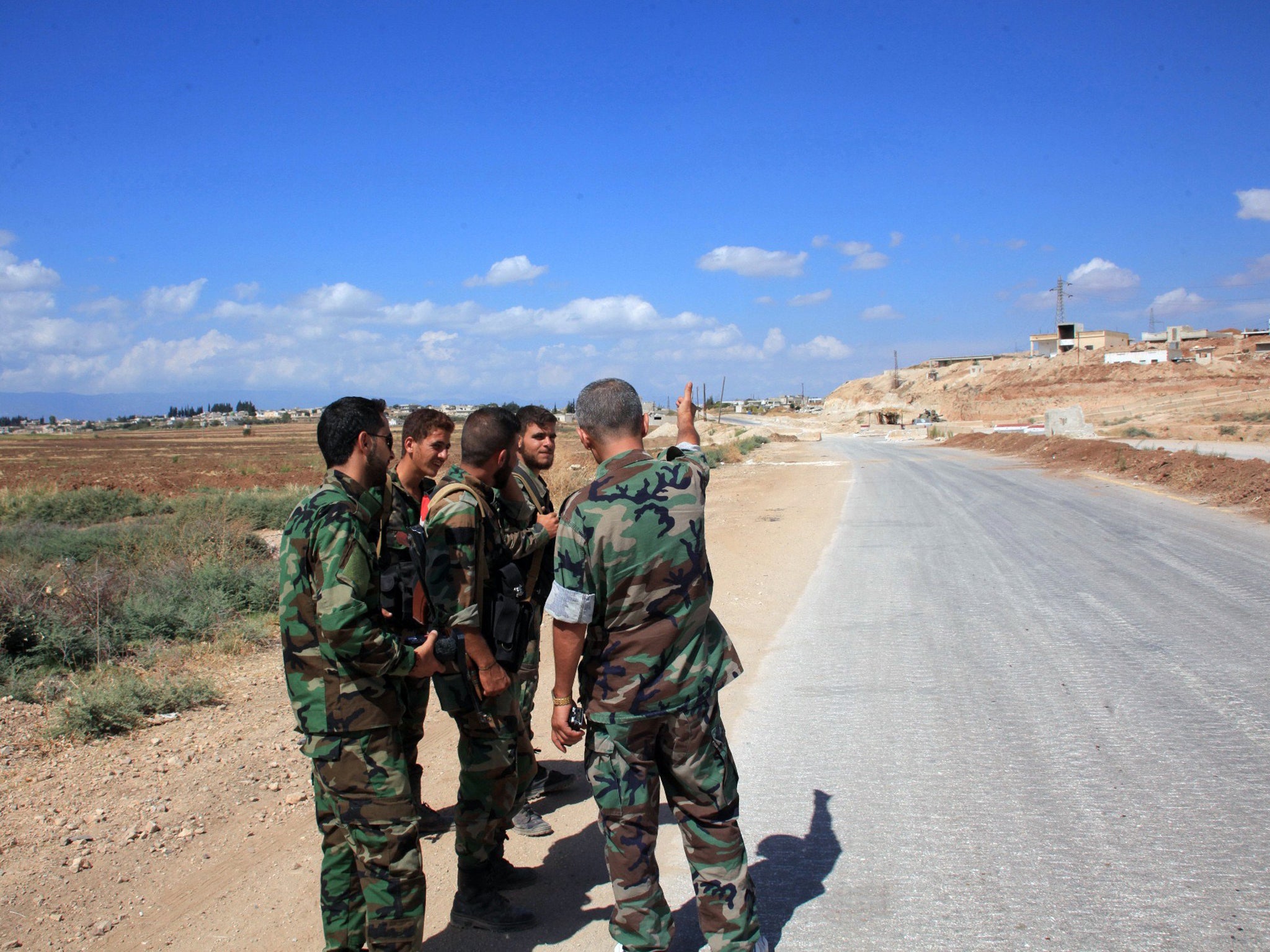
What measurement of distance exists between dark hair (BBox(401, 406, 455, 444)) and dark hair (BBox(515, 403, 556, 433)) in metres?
0.44

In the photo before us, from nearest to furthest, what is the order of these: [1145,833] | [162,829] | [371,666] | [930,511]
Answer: [371,666] → [1145,833] → [162,829] → [930,511]

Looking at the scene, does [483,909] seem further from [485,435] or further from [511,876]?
[485,435]

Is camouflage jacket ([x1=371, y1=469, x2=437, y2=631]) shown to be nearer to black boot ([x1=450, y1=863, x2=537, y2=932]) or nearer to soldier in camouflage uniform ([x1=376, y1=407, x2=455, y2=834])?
soldier in camouflage uniform ([x1=376, y1=407, x2=455, y2=834])

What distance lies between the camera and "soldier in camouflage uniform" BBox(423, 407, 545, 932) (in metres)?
2.94

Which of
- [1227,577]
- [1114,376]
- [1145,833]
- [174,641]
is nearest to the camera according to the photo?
[1145,833]

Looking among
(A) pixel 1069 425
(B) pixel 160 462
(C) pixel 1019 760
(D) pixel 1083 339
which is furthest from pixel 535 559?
(D) pixel 1083 339

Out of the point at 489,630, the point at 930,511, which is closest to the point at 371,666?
the point at 489,630

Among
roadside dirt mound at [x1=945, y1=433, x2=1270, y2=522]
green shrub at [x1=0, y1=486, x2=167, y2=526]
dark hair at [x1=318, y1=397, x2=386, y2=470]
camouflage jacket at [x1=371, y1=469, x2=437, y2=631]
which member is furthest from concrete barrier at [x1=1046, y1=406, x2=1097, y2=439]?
dark hair at [x1=318, y1=397, x2=386, y2=470]

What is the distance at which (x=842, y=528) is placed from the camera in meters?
13.4

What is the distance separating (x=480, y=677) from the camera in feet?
9.89

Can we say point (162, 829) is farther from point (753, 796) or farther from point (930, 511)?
point (930, 511)

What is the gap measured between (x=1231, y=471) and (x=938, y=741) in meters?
14.2

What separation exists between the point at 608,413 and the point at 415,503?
1.62m

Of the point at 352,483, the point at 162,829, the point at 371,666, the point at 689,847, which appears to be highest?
the point at 352,483
